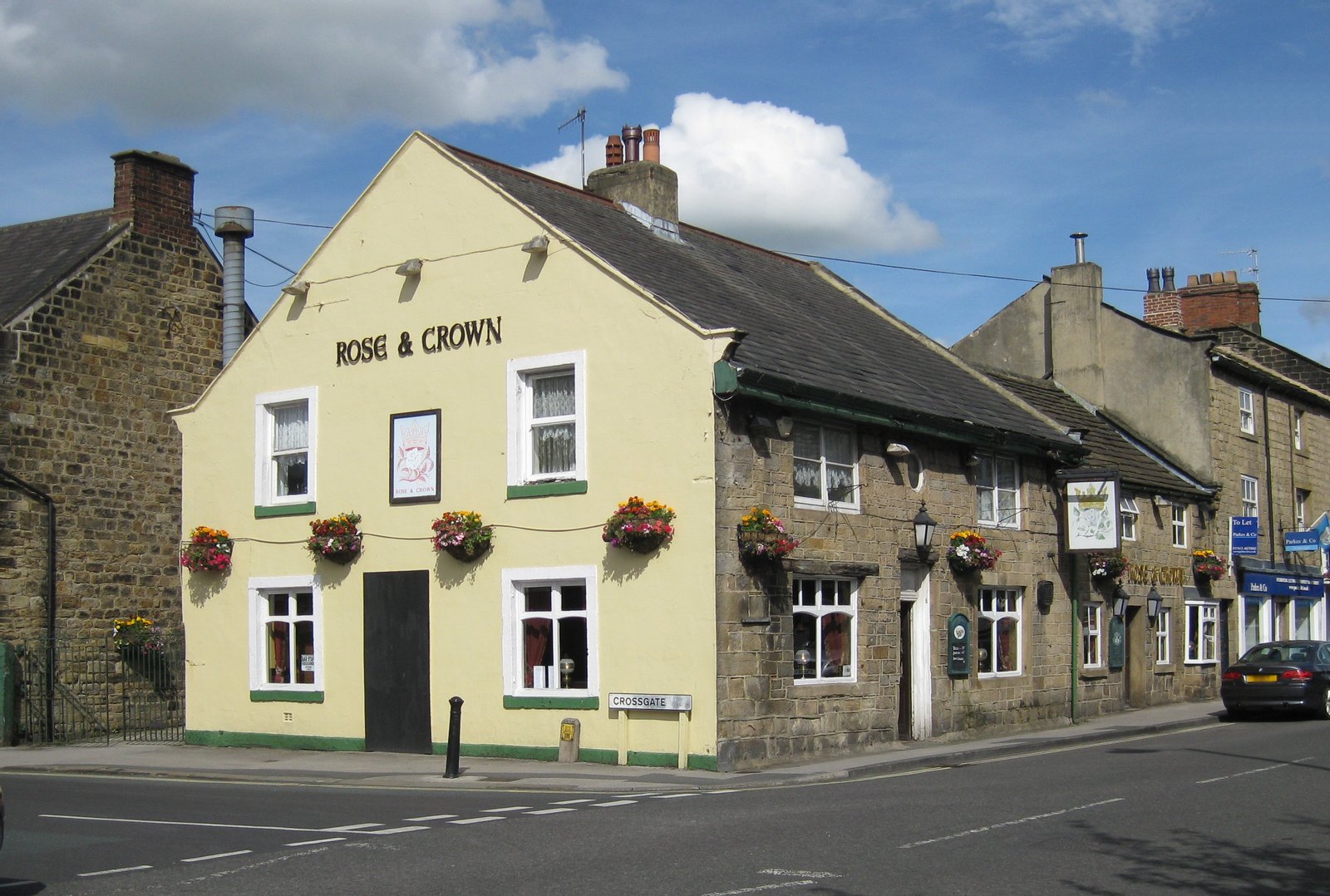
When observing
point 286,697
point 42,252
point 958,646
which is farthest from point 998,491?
point 42,252

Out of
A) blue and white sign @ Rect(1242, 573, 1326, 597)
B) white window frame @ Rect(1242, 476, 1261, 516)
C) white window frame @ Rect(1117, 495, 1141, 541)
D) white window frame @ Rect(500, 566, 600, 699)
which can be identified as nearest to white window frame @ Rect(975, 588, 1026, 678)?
white window frame @ Rect(1117, 495, 1141, 541)

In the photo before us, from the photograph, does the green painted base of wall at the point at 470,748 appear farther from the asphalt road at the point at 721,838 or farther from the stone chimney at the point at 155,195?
the stone chimney at the point at 155,195

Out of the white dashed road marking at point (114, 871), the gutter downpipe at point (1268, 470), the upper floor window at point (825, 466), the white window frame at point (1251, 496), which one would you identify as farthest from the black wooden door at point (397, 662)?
the gutter downpipe at point (1268, 470)

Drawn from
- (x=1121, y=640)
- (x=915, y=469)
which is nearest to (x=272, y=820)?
(x=915, y=469)

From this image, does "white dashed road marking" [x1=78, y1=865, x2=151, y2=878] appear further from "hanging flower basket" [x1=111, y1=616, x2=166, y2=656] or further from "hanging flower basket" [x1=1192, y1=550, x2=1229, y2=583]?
"hanging flower basket" [x1=1192, y1=550, x2=1229, y2=583]

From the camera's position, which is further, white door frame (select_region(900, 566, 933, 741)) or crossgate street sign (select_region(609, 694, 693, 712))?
white door frame (select_region(900, 566, 933, 741))

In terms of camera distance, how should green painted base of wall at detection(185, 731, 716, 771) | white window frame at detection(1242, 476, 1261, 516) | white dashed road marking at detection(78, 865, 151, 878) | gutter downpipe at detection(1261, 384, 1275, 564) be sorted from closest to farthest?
1. white dashed road marking at detection(78, 865, 151, 878)
2. green painted base of wall at detection(185, 731, 716, 771)
3. white window frame at detection(1242, 476, 1261, 516)
4. gutter downpipe at detection(1261, 384, 1275, 564)

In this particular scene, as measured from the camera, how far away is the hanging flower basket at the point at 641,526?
17.4m

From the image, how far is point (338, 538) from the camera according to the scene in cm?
2056

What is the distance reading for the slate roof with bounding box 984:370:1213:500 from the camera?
28484 mm

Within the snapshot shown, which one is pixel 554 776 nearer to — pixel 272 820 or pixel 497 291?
pixel 272 820

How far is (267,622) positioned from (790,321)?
942cm

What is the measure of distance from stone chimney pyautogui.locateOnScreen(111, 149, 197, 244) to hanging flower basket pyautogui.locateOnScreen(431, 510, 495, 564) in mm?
11735

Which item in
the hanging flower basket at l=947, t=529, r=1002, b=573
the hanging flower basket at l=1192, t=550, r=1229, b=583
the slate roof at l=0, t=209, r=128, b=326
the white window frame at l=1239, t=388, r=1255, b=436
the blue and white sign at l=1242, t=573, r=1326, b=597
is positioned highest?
the slate roof at l=0, t=209, r=128, b=326
